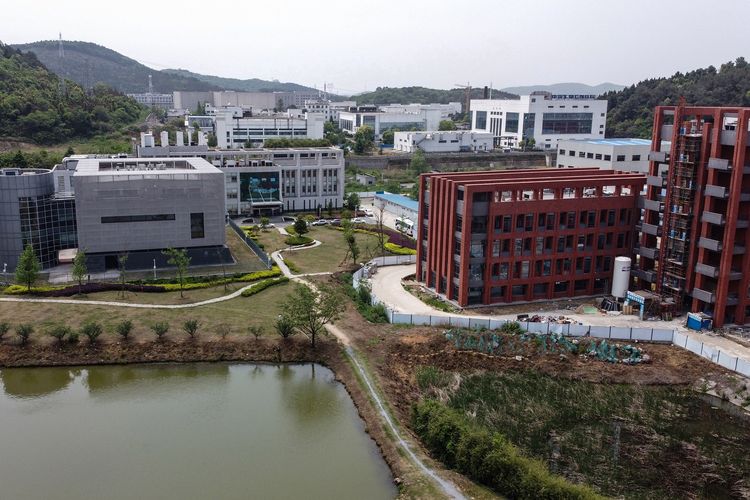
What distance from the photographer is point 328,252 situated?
4428 cm

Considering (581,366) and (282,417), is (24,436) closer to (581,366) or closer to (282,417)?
(282,417)

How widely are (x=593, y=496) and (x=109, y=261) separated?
30635 mm

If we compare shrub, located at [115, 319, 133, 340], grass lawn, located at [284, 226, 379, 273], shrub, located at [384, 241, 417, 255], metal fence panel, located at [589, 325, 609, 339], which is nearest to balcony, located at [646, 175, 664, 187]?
metal fence panel, located at [589, 325, 609, 339]

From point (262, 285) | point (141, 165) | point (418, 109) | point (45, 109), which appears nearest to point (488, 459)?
point (262, 285)

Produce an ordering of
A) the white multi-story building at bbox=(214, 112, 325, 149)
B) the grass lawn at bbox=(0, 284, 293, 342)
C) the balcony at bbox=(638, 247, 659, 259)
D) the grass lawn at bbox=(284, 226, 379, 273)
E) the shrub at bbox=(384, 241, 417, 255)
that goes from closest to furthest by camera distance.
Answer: the grass lawn at bbox=(0, 284, 293, 342) → the balcony at bbox=(638, 247, 659, 259) → the grass lawn at bbox=(284, 226, 379, 273) → the shrub at bbox=(384, 241, 417, 255) → the white multi-story building at bbox=(214, 112, 325, 149)

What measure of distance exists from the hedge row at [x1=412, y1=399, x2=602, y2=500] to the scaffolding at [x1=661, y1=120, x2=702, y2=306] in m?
15.9

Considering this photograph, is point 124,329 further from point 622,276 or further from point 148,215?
point 622,276

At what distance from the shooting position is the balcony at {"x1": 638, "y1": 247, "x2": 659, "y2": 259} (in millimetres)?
32719

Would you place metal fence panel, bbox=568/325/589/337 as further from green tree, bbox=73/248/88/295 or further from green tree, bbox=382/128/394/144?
green tree, bbox=382/128/394/144

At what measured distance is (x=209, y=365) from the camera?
88.9 ft

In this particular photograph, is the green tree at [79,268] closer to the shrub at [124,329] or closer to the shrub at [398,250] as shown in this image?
the shrub at [124,329]

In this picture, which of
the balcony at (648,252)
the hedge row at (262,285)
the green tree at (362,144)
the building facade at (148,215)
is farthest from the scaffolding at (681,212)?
the green tree at (362,144)

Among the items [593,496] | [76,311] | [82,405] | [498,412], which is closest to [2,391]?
[82,405]

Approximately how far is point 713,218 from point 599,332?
732cm
